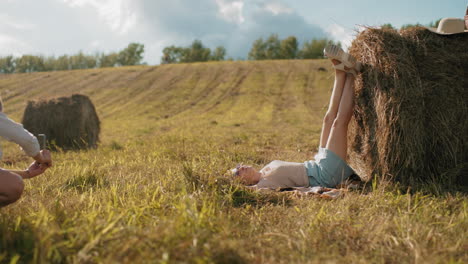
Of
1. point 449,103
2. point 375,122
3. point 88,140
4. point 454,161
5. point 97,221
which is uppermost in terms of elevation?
point 449,103

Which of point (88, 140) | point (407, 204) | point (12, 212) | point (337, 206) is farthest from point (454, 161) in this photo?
point (88, 140)

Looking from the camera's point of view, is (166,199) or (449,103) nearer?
(166,199)

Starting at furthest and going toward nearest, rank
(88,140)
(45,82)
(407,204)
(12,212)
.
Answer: (45,82)
(88,140)
(407,204)
(12,212)

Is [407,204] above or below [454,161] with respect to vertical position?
below

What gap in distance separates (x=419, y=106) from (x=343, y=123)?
83cm

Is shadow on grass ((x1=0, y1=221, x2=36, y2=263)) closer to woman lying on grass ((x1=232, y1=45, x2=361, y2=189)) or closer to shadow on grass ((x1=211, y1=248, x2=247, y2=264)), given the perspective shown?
shadow on grass ((x1=211, y1=248, x2=247, y2=264))

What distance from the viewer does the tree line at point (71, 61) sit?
182ft

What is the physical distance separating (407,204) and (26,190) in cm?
381

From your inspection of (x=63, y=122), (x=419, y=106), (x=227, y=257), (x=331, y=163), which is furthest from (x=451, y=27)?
(x=63, y=122)

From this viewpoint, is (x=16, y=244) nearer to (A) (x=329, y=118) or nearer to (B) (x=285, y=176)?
(B) (x=285, y=176)

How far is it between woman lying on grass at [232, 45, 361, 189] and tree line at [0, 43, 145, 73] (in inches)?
2369

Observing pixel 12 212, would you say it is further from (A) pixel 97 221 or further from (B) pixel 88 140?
(B) pixel 88 140

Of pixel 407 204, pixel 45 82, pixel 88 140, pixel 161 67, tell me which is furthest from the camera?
pixel 161 67

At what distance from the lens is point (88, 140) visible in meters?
8.84
